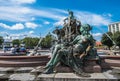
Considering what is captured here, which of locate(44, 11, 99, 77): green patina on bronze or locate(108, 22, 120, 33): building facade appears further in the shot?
locate(108, 22, 120, 33): building facade

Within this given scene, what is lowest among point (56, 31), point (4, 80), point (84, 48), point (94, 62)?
point (4, 80)

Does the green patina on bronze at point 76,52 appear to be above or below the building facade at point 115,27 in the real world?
below

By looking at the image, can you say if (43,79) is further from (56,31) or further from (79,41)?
(56,31)

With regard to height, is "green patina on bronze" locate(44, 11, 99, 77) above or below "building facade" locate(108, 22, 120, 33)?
below

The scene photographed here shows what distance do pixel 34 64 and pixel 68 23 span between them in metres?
3.79

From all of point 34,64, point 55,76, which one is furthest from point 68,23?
point 55,76

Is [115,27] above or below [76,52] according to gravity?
above

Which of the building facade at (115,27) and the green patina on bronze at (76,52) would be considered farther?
the building facade at (115,27)

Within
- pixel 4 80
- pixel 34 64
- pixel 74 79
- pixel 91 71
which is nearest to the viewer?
pixel 74 79

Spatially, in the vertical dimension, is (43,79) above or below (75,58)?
below

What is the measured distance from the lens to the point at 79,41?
8508mm

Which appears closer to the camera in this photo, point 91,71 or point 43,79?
point 43,79

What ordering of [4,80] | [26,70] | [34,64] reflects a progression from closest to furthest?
[4,80]
[26,70]
[34,64]

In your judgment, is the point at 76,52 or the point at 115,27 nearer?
the point at 76,52
